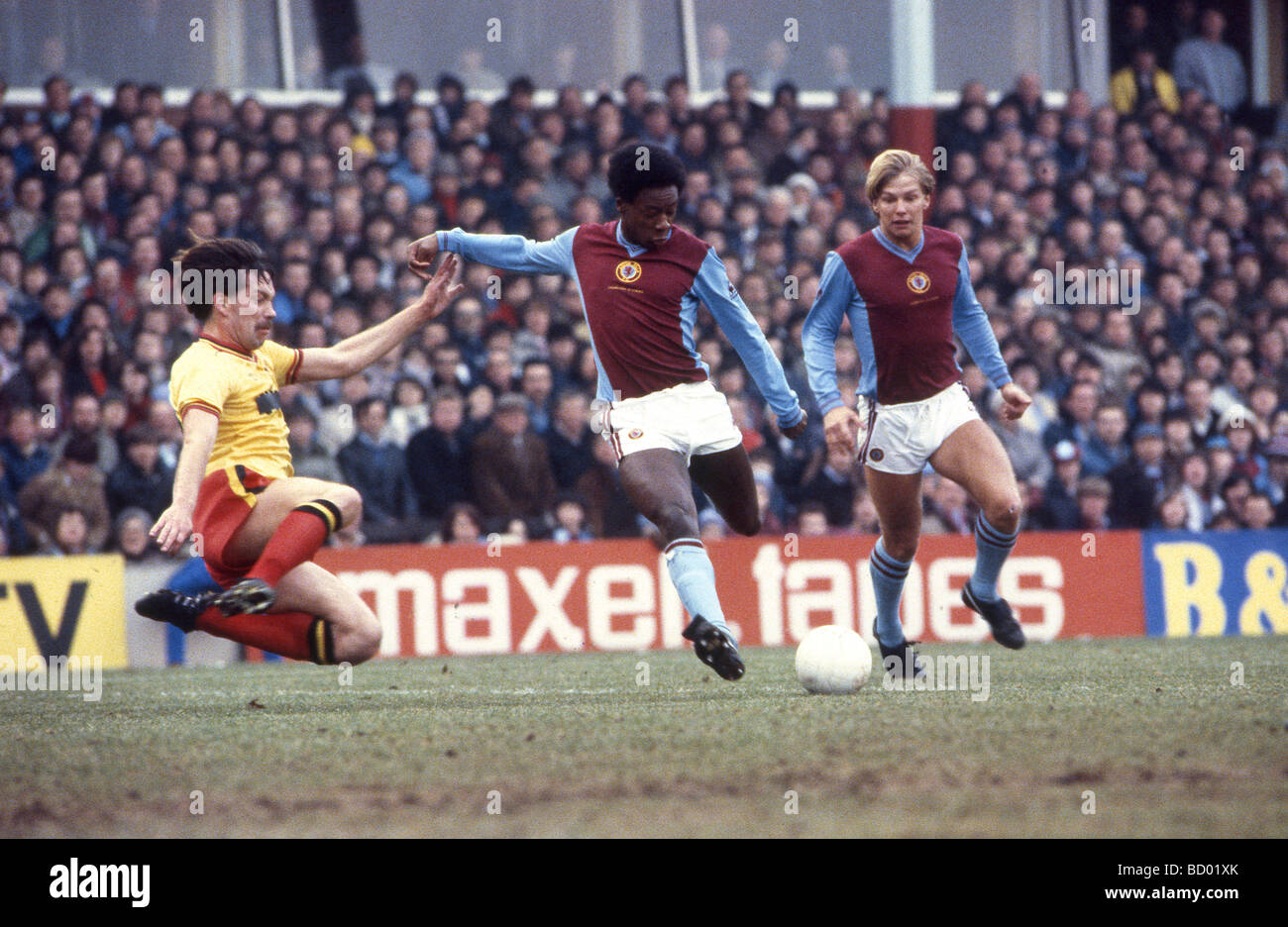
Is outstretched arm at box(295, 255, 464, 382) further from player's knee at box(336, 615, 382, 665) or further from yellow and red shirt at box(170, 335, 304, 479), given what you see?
player's knee at box(336, 615, 382, 665)

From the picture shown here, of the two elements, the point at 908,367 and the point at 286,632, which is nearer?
the point at 286,632

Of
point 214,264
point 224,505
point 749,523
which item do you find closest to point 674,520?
point 749,523

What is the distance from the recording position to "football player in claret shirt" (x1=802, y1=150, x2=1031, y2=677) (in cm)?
710

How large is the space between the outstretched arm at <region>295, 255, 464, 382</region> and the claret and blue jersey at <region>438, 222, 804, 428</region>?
188 millimetres

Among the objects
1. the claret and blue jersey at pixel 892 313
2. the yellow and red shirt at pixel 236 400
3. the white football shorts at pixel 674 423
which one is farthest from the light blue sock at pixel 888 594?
the yellow and red shirt at pixel 236 400

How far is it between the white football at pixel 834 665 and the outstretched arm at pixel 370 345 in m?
2.09

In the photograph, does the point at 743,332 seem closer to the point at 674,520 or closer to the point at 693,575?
the point at 674,520

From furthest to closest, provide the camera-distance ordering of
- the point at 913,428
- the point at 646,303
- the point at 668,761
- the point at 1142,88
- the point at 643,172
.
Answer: the point at 1142,88 → the point at 913,428 → the point at 646,303 → the point at 643,172 → the point at 668,761

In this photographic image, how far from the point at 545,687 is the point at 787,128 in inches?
340

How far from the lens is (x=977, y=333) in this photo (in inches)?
293

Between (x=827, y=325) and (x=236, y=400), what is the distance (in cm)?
259

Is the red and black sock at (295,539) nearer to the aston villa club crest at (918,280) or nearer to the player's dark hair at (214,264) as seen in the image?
the player's dark hair at (214,264)

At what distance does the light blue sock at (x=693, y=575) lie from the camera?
20.4 ft

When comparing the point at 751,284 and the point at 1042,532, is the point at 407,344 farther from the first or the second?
the point at 1042,532
